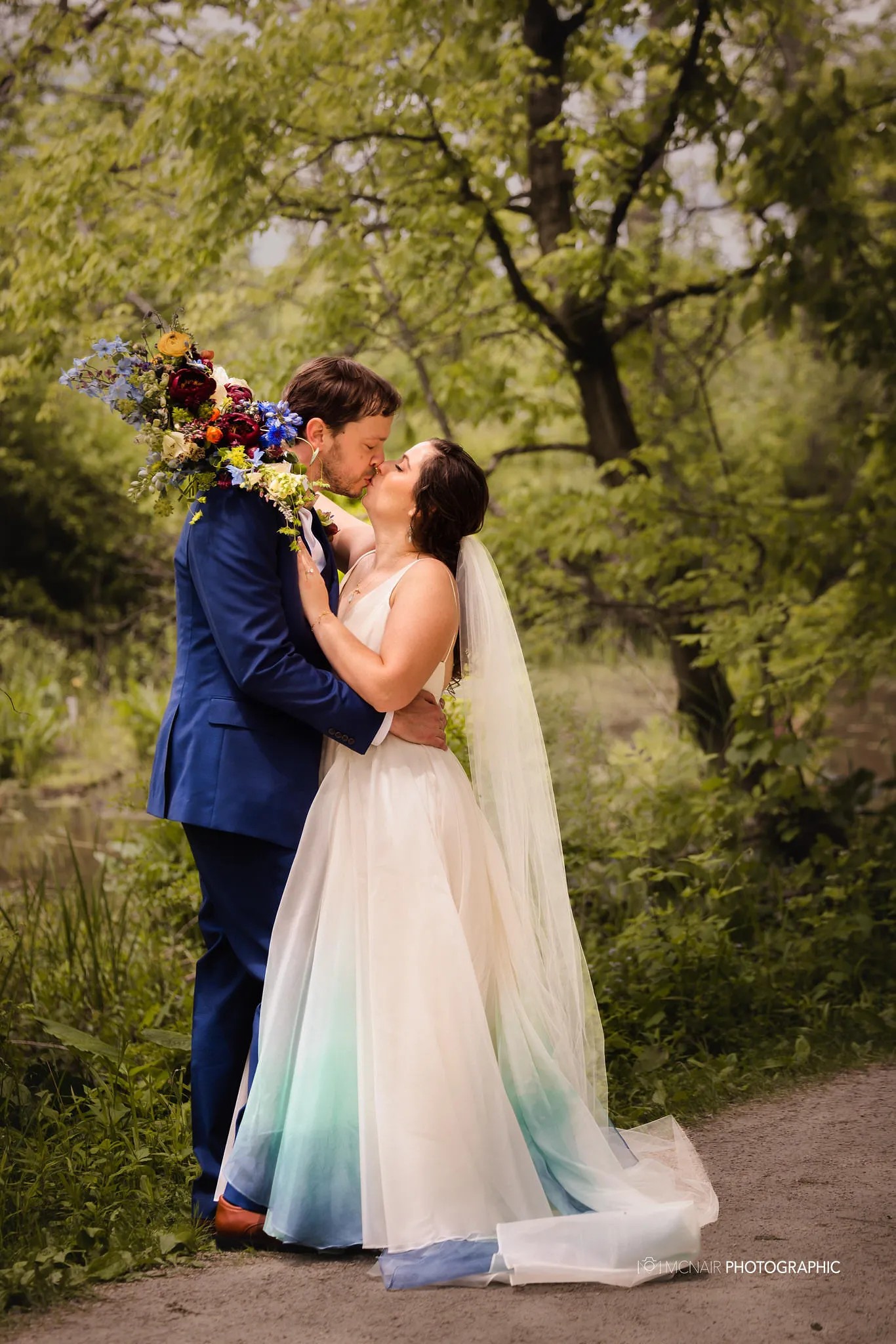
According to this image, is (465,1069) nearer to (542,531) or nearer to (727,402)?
(542,531)

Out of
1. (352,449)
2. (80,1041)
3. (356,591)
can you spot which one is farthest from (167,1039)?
(352,449)

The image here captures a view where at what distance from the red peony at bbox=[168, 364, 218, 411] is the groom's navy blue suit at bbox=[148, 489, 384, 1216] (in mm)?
225

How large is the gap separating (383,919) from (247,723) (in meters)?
0.58

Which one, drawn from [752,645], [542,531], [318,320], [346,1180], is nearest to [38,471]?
[318,320]

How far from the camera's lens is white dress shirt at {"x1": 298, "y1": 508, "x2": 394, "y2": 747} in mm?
3018

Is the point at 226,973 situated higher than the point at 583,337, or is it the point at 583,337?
the point at 583,337

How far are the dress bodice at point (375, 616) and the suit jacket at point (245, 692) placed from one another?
5.4 inches

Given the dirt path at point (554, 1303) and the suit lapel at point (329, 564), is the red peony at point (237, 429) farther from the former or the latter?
the dirt path at point (554, 1303)

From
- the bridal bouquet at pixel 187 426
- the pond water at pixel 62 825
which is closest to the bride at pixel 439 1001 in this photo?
the bridal bouquet at pixel 187 426

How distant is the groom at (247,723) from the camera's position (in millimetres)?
2838

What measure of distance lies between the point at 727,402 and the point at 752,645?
389 inches

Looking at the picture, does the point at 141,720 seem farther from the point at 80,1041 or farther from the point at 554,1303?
the point at 554,1303

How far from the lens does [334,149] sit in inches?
249

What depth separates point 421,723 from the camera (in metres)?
3.13
